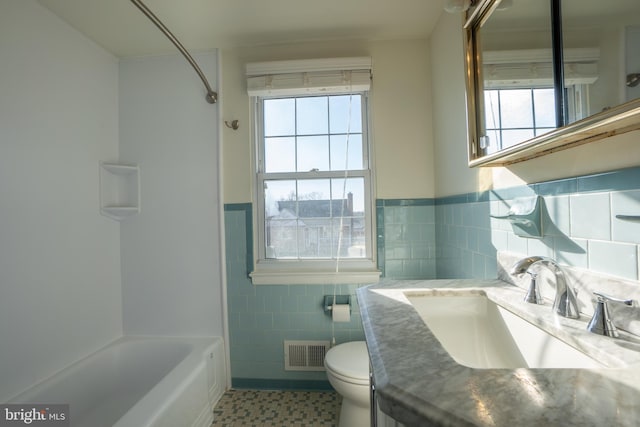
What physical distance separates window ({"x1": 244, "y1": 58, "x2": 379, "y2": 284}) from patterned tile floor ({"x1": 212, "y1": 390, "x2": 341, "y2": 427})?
78 cm

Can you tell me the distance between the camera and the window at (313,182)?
186cm

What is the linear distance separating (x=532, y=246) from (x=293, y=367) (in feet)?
5.05

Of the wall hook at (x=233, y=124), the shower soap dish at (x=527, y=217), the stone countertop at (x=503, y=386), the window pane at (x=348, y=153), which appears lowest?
the stone countertop at (x=503, y=386)

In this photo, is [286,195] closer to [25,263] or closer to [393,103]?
[393,103]

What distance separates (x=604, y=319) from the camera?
22.5 inches

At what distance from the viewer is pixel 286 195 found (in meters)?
1.90

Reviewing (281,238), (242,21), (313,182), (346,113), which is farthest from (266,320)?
(242,21)

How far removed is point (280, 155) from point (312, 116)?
0.35m

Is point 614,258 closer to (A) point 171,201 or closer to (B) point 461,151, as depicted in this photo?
(B) point 461,151

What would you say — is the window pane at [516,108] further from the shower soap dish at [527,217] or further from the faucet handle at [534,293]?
the faucet handle at [534,293]

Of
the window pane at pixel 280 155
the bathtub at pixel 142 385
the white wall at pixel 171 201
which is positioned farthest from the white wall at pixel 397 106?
the bathtub at pixel 142 385

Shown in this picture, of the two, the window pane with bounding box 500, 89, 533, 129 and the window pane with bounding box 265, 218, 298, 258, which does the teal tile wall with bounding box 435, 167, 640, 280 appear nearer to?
the window pane with bounding box 500, 89, 533, 129

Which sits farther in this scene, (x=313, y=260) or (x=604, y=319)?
(x=313, y=260)

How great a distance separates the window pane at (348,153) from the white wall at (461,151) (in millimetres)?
496
